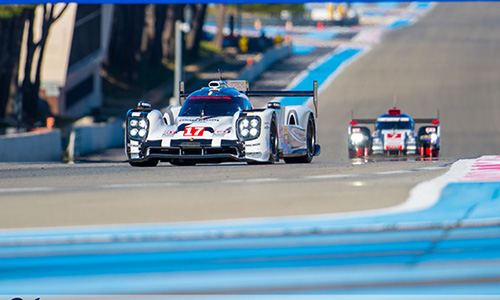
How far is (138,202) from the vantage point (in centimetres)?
1070

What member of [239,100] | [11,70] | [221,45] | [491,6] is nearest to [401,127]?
[239,100]

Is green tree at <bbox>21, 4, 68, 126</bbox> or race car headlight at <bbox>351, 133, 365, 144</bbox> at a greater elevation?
green tree at <bbox>21, 4, 68, 126</bbox>

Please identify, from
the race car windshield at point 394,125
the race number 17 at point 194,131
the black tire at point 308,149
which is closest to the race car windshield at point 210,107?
the race number 17 at point 194,131

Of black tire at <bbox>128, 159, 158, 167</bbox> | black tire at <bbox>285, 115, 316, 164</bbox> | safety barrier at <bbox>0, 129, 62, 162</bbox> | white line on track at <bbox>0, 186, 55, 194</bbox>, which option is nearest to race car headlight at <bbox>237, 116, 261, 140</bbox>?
black tire at <bbox>128, 159, 158, 167</bbox>

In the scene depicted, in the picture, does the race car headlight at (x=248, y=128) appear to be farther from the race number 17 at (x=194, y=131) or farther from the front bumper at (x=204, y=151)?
the race number 17 at (x=194, y=131)

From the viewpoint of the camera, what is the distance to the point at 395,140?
86.2ft

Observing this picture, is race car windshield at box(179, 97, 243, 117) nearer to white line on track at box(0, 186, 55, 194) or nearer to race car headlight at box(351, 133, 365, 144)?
white line on track at box(0, 186, 55, 194)

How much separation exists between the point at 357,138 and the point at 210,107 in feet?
35.0

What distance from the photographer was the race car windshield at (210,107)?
16344mm

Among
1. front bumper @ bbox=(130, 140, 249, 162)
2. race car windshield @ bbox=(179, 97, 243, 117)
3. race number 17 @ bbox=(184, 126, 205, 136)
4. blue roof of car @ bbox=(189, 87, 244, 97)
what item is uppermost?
blue roof of car @ bbox=(189, 87, 244, 97)

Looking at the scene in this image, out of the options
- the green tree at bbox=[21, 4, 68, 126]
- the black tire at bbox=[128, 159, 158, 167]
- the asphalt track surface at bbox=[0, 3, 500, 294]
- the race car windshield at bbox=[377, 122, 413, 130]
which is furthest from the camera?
the green tree at bbox=[21, 4, 68, 126]

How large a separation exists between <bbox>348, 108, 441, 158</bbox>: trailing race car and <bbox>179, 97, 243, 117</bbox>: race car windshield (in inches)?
403

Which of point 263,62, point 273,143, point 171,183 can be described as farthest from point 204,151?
point 263,62

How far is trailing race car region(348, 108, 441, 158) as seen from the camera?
1033 inches
